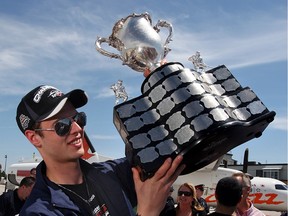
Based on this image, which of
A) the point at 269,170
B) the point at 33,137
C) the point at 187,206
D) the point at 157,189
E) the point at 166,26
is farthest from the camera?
the point at 269,170

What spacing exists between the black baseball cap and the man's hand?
69 cm

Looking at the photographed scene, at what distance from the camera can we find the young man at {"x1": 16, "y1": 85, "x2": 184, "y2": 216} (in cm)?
210

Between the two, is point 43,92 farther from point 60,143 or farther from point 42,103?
point 60,143

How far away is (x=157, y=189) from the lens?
2.07 m

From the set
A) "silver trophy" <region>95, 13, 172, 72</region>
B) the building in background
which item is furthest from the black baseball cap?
the building in background

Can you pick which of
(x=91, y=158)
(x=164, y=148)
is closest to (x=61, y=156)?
(x=164, y=148)

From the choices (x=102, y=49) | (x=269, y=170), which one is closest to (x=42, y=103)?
(x=102, y=49)

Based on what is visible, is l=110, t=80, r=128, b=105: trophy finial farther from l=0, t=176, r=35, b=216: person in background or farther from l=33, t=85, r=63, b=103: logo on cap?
l=0, t=176, r=35, b=216: person in background

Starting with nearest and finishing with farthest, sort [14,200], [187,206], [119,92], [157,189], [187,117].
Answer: [157,189]
[187,117]
[119,92]
[187,206]
[14,200]

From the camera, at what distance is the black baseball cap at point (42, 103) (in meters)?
2.37

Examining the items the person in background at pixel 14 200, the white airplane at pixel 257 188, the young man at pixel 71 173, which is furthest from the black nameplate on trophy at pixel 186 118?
the white airplane at pixel 257 188

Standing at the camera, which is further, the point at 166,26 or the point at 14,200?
the point at 14,200

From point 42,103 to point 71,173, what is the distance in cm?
44

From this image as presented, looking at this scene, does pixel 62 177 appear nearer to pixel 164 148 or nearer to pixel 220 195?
pixel 164 148
